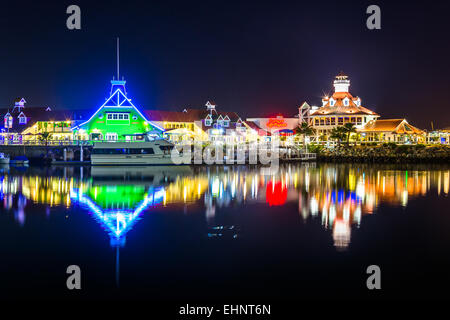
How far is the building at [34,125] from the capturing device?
60.1 meters

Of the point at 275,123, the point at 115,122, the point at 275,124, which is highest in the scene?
the point at 275,123

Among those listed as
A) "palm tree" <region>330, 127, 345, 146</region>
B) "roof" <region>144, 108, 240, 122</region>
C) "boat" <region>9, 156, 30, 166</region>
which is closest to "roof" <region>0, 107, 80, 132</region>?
"boat" <region>9, 156, 30, 166</region>

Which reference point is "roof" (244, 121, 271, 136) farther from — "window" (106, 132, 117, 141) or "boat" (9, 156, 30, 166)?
"boat" (9, 156, 30, 166)

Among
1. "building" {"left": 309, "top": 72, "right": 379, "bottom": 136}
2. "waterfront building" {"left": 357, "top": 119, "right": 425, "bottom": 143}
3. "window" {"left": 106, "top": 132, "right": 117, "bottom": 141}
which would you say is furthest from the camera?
"building" {"left": 309, "top": 72, "right": 379, "bottom": 136}

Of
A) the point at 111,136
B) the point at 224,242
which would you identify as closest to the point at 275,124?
the point at 111,136

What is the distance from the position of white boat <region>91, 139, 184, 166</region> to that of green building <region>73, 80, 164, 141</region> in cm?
413

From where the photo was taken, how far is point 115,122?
55.7m

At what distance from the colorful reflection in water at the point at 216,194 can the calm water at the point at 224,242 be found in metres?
0.09

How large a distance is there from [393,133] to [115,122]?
34.9 metres

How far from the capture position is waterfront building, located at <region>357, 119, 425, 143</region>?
65.9 m

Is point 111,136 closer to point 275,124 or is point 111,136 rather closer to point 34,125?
point 34,125

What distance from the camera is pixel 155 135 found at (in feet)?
171
